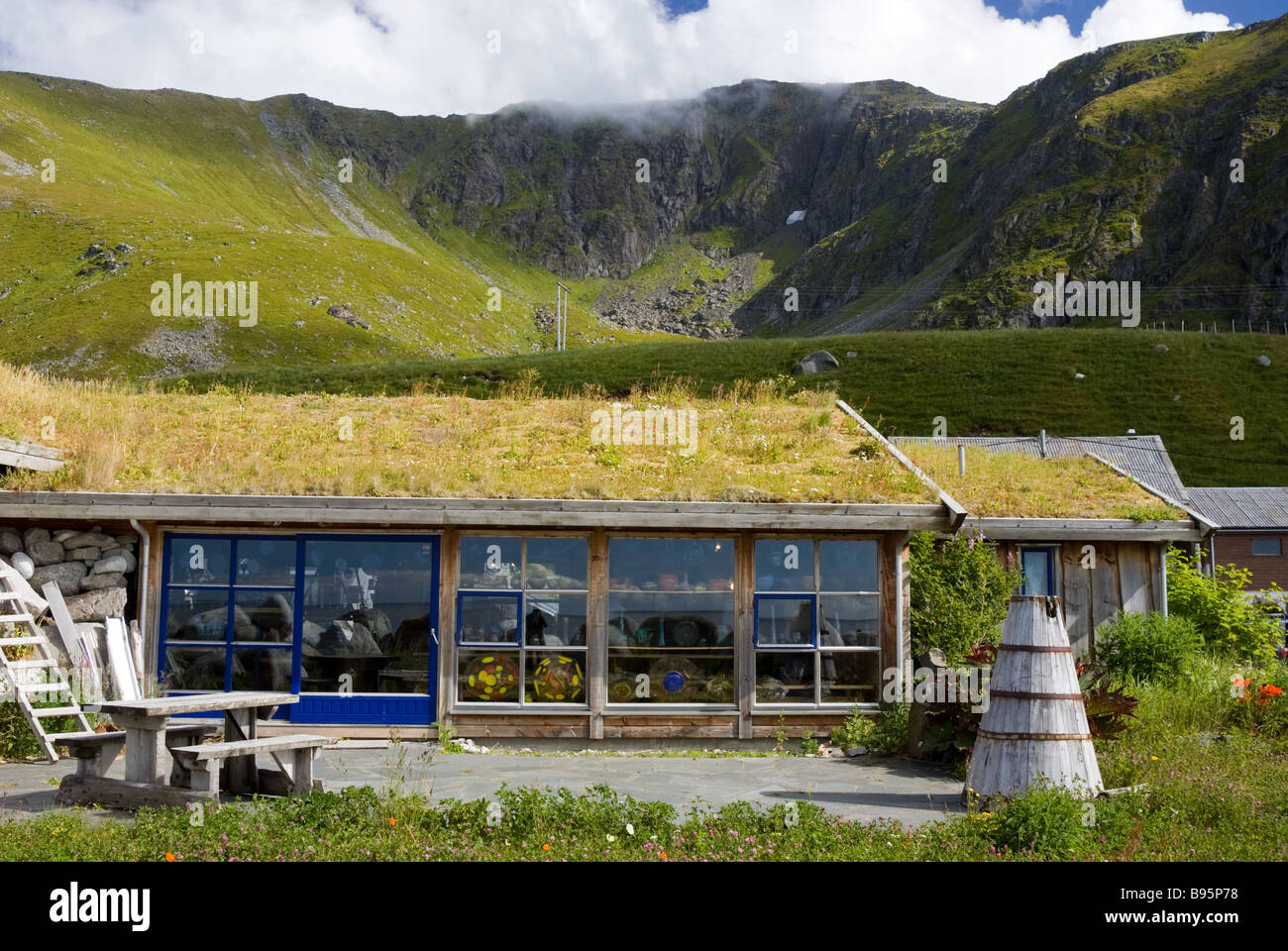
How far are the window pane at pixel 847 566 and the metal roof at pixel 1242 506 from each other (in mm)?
38966

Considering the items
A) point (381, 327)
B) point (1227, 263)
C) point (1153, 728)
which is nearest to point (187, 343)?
point (381, 327)

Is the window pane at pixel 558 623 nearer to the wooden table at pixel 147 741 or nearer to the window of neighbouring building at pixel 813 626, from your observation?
the window of neighbouring building at pixel 813 626

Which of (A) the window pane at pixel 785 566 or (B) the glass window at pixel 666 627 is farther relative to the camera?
(A) the window pane at pixel 785 566

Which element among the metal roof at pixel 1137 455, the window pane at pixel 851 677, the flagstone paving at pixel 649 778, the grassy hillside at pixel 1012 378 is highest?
the grassy hillside at pixel 1012 378

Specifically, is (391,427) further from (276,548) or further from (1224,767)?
(1224,767)

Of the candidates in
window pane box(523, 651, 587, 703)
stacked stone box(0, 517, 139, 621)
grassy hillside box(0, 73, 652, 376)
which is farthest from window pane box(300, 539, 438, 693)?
grassy hillside box(0, 73, 652, 376)

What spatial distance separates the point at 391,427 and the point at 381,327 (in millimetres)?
103845

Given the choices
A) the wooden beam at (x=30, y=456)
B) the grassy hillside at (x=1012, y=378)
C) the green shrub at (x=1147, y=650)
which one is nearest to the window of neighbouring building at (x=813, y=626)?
the green shrub at (x=1147, y=650)

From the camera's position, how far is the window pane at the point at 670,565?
1272cm

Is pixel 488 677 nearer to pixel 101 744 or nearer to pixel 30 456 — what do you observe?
pixel 101 744

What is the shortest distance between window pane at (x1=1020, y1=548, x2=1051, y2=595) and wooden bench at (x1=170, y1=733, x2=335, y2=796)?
425 inches

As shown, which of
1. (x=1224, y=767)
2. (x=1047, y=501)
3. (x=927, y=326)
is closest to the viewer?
(x=1224, y=767)

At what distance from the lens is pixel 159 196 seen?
471ft

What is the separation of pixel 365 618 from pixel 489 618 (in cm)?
146
